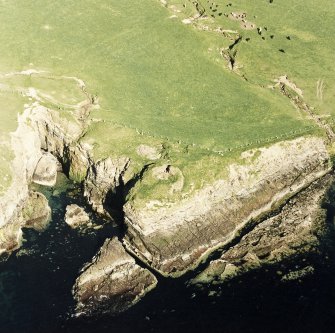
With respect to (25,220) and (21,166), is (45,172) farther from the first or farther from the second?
(25,220)

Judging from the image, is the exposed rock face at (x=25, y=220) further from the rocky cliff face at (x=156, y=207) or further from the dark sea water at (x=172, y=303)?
the dark sea water at (x=172, y=303)

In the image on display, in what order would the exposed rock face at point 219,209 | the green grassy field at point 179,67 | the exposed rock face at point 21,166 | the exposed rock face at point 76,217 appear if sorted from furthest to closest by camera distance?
the green grassy field at point 179,67 → the exposed rock face at point 76,217 → the exposed rock face at point 21,166 → the exposed rock face at point 219,209

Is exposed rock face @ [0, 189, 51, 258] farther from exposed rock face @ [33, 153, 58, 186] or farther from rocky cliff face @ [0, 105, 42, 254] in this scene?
exposed rock face @ [33, 153, 58, 186]

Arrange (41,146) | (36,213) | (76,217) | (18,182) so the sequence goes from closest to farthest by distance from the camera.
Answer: (76,217), (36,213), (18,182), (41,146)

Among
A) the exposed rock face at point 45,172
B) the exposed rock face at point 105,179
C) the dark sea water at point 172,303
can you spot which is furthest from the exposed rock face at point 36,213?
the exposed rock face at point 105,179

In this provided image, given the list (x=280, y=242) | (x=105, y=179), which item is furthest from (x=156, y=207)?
(x=280, y=242)

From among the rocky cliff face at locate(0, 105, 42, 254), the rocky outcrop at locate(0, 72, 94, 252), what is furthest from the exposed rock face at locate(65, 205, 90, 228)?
the rocky cliff face at locate(0, 105, 42, 254)
